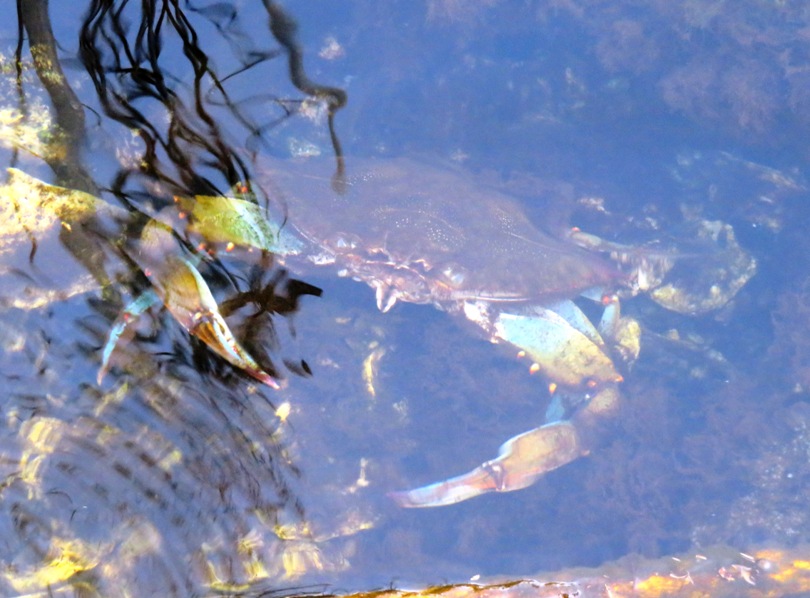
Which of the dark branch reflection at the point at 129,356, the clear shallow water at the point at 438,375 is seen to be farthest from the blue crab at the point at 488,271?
the dark branch reflection at the point at 129,356

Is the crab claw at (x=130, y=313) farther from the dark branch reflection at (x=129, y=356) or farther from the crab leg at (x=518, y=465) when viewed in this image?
the crab leg at (x=518, y=465)

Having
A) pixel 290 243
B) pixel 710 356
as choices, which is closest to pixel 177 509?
pixel 290 243

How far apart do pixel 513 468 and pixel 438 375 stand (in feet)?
3.65

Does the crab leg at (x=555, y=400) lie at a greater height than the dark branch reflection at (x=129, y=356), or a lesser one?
lesser

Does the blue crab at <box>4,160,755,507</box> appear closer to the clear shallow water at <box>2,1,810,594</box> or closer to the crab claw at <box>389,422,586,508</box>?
the crab claw at <box>389,422,586,508</box>

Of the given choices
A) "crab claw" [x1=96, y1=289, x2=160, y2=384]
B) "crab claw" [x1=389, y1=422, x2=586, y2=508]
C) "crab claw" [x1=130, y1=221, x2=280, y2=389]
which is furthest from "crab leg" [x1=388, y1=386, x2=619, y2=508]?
"crab claw" [x1=96, y1=289, x2=160, y2=384]

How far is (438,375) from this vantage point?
19.1 ft

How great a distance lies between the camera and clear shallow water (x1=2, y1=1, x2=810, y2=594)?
Result: 2846 mm

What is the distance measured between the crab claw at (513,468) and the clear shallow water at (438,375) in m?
0.13

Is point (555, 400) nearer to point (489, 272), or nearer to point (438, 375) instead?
point (438, 375)

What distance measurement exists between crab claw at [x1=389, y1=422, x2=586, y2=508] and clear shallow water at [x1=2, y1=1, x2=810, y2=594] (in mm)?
130

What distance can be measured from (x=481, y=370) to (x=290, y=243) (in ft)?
7.94

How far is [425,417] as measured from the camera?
5570 mm

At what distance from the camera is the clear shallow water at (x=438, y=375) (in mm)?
2846
